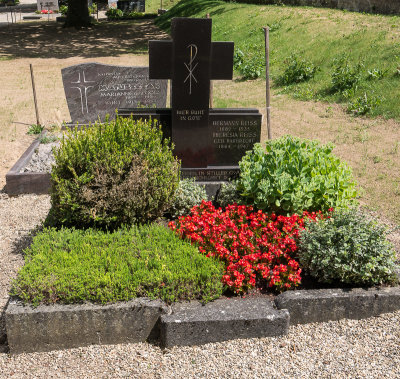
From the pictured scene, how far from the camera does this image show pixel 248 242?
5344 millimetres

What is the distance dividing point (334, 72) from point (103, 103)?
6.30 m

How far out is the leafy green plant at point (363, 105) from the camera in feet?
36.8

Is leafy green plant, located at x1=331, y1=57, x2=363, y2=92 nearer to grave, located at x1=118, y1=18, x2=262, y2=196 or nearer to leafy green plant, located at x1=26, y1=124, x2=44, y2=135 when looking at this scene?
grave, located at x1=118, y1=18, x2=262, y2=196

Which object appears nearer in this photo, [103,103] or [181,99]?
[181,99]

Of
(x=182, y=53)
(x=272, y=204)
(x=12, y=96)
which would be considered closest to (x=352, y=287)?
(x=272, y=204)

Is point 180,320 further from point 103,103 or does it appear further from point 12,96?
point 12,96

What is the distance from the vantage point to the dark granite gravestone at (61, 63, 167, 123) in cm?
1011

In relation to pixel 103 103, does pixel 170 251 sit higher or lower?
lower

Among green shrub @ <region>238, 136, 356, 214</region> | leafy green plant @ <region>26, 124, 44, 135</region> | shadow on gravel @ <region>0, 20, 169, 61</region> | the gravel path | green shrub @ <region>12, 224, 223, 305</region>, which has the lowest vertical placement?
the gravel path

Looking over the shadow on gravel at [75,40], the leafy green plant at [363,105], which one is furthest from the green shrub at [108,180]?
the shadow on gravel at [75,40]

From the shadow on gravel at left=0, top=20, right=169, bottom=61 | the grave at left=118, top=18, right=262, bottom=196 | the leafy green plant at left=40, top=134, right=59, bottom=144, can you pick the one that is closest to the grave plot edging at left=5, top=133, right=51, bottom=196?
the leafy green plant at left=40, top=134, right=59, bottom=144

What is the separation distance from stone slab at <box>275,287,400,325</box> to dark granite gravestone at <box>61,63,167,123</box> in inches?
247

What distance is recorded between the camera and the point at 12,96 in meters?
14.4

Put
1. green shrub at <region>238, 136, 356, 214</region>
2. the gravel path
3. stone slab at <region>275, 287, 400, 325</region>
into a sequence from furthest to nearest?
green shrub at <region>238, 136, 356, 214</region>
stone slab at <region>275, 287, 400, 325</region>
the gravel path
